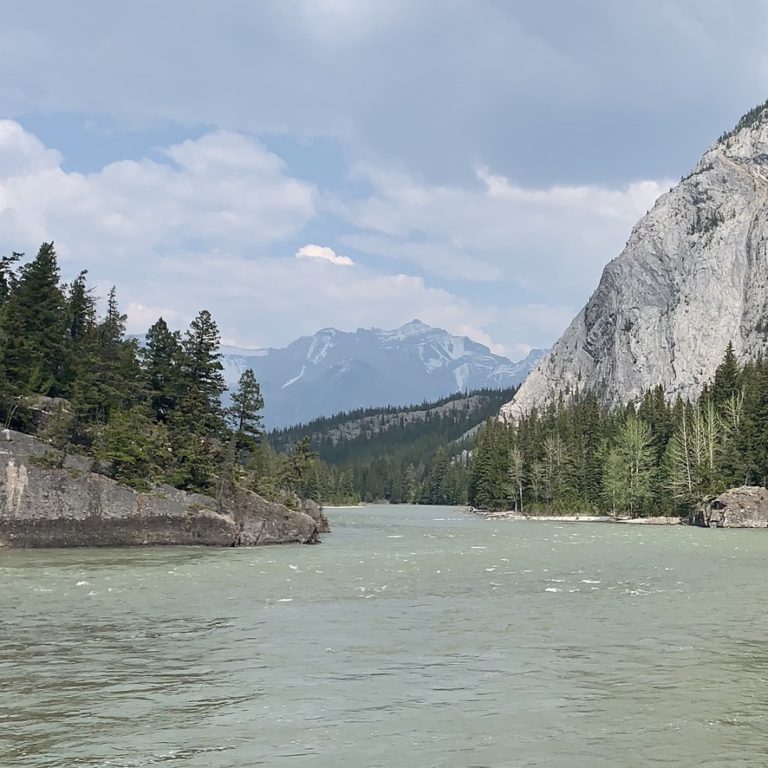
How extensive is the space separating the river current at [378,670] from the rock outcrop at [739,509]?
2688 inches

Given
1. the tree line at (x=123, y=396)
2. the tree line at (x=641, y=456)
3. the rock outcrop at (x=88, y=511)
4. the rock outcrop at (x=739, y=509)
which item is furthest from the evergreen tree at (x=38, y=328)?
the tree line at (x=641, y=456)

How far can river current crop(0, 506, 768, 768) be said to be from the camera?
14.9 metres

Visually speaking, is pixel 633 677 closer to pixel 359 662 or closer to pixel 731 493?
pixel 359 662

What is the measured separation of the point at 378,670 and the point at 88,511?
142 feet

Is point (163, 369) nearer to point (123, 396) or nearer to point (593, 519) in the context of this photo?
point (123, 396)

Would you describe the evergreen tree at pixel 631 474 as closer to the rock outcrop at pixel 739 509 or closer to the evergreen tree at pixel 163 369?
the rock outcrop at pixel 739 509

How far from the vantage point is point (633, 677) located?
66.7 ft

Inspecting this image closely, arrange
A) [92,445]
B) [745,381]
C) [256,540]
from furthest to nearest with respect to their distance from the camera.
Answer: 1. [745,381]
2. [256,540]
3. [92,445]

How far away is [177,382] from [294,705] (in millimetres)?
62640

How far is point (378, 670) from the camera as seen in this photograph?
2116 centimetres

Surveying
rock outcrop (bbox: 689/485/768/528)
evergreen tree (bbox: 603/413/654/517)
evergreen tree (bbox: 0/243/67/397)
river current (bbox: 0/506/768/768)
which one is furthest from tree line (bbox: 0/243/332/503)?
evergreen tree (bbox: 603/413/654/517)

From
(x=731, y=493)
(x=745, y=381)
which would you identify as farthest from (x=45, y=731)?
(x=745, y=381)

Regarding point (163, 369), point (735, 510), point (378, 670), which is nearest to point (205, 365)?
point (163, 369)

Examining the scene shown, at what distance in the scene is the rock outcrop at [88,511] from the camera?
2217 inches
